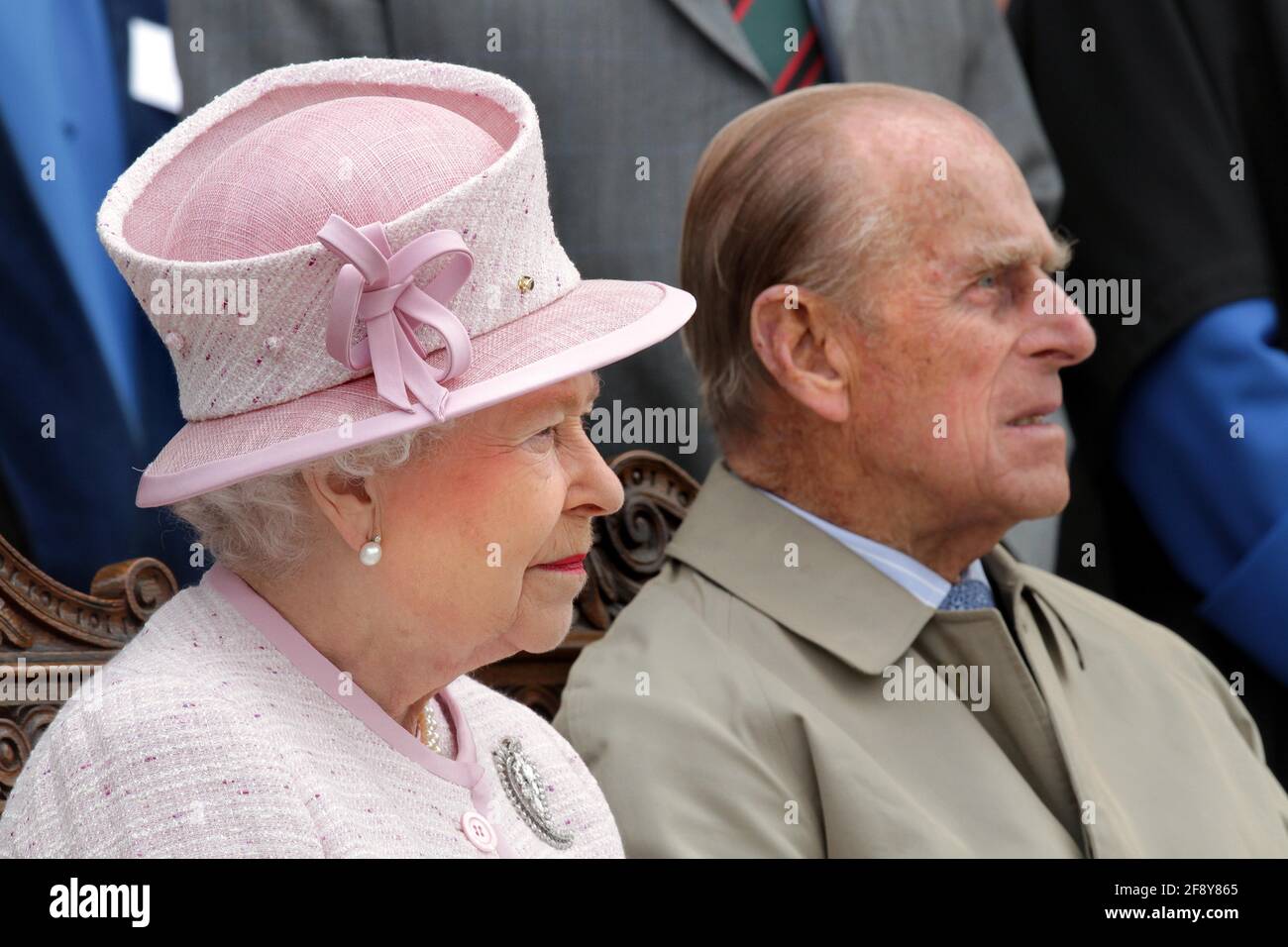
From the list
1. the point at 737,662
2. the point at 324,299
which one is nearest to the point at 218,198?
the point at 324,299

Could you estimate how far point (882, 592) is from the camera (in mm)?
2262

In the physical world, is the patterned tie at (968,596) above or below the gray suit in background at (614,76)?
below

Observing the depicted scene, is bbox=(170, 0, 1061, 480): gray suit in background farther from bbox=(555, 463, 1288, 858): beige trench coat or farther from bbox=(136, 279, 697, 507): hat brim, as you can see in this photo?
bbox=(136, 279, 697, 507): hat brim

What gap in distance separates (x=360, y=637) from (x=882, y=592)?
3.12ft

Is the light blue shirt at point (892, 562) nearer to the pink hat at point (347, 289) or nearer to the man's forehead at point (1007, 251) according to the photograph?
the man's forehead at point (1007, 251)

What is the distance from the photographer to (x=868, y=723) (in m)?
2.15

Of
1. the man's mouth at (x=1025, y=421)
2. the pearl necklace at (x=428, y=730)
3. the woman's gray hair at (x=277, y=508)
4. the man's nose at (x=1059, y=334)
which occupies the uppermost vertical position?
the woman's gray hair at (x=277, y=508)

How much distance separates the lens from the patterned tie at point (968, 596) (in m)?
2.39

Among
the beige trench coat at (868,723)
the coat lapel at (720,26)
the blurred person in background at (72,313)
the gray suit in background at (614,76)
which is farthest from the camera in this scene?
the coat lapel at (720,26)

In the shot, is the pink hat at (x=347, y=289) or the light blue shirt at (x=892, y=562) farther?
the light blue shirt at (x=892, y=562)

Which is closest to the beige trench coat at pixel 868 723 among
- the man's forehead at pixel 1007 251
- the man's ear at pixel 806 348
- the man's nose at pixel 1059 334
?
the man's ear at pixel 806 348

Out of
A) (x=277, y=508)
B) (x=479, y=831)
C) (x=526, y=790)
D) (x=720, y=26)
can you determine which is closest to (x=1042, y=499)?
(x=720, y=26)

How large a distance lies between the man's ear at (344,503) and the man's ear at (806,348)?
989mm
